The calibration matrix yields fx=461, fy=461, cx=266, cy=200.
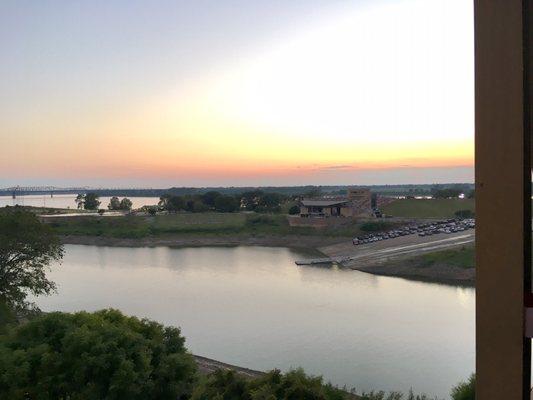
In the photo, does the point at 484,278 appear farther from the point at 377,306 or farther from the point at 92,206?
the point at 92,206

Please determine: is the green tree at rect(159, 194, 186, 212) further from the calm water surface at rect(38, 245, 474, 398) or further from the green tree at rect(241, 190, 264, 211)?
the calm water surface at rect(38, 245, 474, 398)

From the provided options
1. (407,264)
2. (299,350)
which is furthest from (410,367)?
(407,264)

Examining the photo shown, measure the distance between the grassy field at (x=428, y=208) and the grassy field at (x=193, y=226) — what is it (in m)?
4.39

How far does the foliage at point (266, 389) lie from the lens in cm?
370

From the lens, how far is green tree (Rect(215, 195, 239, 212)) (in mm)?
32062

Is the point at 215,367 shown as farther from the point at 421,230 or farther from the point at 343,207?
the point at 343,207

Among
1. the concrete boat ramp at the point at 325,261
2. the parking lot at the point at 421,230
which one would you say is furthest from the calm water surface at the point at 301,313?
the parking lot at the point at 421,230

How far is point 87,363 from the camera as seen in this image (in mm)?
4098

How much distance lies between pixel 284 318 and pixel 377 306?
264cm

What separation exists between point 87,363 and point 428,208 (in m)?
27.4

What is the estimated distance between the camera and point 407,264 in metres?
16.9

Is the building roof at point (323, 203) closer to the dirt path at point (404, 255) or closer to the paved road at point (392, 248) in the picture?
the dirt path at point (404, 255)

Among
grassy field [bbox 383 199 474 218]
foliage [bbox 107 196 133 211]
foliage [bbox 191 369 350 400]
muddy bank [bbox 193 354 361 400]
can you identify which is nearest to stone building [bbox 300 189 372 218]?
grassy field [bbox 383 199 474 218]

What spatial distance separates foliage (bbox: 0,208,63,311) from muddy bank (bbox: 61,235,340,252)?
17868 mm
